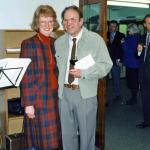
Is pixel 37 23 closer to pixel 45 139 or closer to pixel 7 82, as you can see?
pixel 7 82

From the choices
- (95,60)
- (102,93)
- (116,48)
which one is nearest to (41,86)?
(95,60)

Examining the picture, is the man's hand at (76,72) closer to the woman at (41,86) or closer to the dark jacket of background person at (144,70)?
the woman at (41,86)

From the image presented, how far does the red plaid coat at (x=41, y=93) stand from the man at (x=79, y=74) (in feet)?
0.25

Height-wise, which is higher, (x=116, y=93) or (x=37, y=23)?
(x=37, y=23)

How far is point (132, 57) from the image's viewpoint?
6.04m

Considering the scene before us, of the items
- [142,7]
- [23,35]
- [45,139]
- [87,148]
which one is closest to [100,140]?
[87,148]

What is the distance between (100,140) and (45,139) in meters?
1.12

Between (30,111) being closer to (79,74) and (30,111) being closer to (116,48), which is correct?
(79,74)

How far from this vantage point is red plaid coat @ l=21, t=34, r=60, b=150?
284cm

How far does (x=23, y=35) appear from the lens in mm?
4094

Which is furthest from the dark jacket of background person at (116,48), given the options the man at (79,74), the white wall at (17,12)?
the man at (79,74)

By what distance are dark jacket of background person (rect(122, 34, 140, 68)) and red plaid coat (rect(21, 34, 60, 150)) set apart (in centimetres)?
315

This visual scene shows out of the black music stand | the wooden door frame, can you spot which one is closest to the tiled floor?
the wooden door frame

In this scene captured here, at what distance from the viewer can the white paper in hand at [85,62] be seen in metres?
2.82
